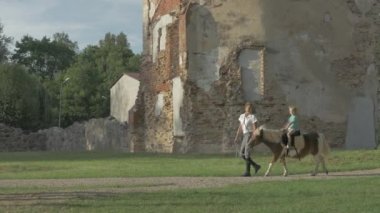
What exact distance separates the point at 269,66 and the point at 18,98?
38.2 m

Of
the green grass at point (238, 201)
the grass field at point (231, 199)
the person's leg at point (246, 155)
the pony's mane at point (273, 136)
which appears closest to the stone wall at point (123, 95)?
the person's leg at point (246, 155)

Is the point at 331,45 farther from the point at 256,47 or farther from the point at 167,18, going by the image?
the point at 167,18

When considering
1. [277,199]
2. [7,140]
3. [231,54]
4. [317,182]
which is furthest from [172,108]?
[7,140]

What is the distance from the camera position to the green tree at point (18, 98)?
59.6 m

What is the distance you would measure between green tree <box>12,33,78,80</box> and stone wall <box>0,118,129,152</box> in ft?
120

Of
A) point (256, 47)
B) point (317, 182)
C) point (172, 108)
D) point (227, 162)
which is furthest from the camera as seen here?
point (172, 108)

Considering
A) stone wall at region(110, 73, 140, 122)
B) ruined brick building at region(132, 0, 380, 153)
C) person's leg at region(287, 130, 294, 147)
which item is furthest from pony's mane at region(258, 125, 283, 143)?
stone wall at region(110, 73, 140, 122)

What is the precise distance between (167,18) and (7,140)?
1032 inches

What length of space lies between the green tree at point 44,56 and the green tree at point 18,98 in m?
26.1

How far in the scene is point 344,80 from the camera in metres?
28.3

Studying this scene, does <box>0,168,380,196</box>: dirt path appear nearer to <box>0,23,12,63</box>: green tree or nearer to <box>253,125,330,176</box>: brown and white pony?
<box>253,125,330,176</box>: brown and white pony

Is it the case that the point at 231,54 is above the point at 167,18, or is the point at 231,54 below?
below

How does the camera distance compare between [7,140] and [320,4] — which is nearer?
[320,4]

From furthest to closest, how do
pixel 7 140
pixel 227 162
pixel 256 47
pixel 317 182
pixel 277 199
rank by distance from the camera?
pixel 7 140 → pixel 256 47 → pixel 227 162 → pixel 317 182 → pixel 277 199
